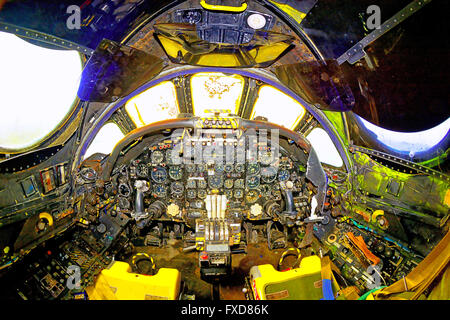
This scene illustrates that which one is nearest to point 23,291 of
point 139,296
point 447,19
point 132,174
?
point 139,296

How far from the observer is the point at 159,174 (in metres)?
5.09

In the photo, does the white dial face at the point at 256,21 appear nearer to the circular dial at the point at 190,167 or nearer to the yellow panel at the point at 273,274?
the circular dial at the point at 190,167

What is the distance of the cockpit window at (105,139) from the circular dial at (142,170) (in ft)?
1.70

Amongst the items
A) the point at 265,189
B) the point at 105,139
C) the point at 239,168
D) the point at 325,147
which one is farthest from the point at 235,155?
the point at 105,139

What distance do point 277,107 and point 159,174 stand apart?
2.27 meters

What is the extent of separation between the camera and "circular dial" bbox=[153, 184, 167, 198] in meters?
5.15

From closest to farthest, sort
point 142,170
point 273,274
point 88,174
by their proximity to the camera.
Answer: point 273,274
point 88,174
point 142,170

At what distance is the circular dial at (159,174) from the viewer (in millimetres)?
5059

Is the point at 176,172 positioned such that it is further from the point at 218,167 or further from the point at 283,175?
the point at 283,175

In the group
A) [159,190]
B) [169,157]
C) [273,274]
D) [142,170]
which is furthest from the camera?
[159,190]

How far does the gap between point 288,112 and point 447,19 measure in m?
2.67

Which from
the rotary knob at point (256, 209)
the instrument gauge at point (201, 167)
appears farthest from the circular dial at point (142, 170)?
the rotary knob at point (256, 209)

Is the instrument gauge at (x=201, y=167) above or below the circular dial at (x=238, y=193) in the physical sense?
above

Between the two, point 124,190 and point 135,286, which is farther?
point 124,190
